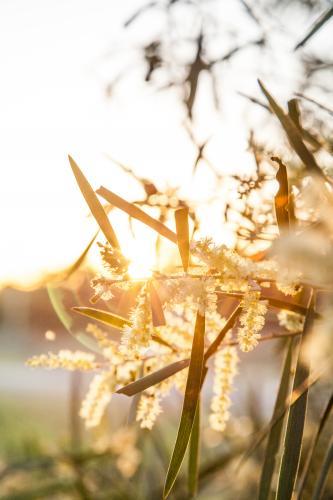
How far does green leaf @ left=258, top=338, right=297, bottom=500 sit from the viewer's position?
0.63 meters

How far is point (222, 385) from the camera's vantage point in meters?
0.61

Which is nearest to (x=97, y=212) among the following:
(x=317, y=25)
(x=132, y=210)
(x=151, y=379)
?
(x=132, y=210)

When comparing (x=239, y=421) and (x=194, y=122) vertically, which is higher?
(x=194, y=122)

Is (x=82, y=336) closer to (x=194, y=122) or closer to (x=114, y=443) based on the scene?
(x=194, y=122)

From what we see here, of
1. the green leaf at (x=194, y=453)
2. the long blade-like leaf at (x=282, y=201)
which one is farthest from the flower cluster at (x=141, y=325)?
the green leaf at (x=194, y=453)

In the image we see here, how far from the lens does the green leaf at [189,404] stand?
19.1 inches

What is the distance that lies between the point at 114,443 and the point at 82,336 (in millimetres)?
1094

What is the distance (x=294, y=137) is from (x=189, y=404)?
23 centimetres

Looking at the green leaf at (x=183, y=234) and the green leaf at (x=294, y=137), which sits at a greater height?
the green leaf at (x=294, y=137)

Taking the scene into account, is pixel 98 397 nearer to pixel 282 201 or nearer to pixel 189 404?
pixel 189 404

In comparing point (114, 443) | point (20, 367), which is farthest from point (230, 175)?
point (20, 367)

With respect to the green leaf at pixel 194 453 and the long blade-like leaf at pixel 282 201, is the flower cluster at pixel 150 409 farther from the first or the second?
the long blade-like leaf at pixel 282 201

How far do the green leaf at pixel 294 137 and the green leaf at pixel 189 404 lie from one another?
0.15 meters

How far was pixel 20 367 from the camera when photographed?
1198cm
